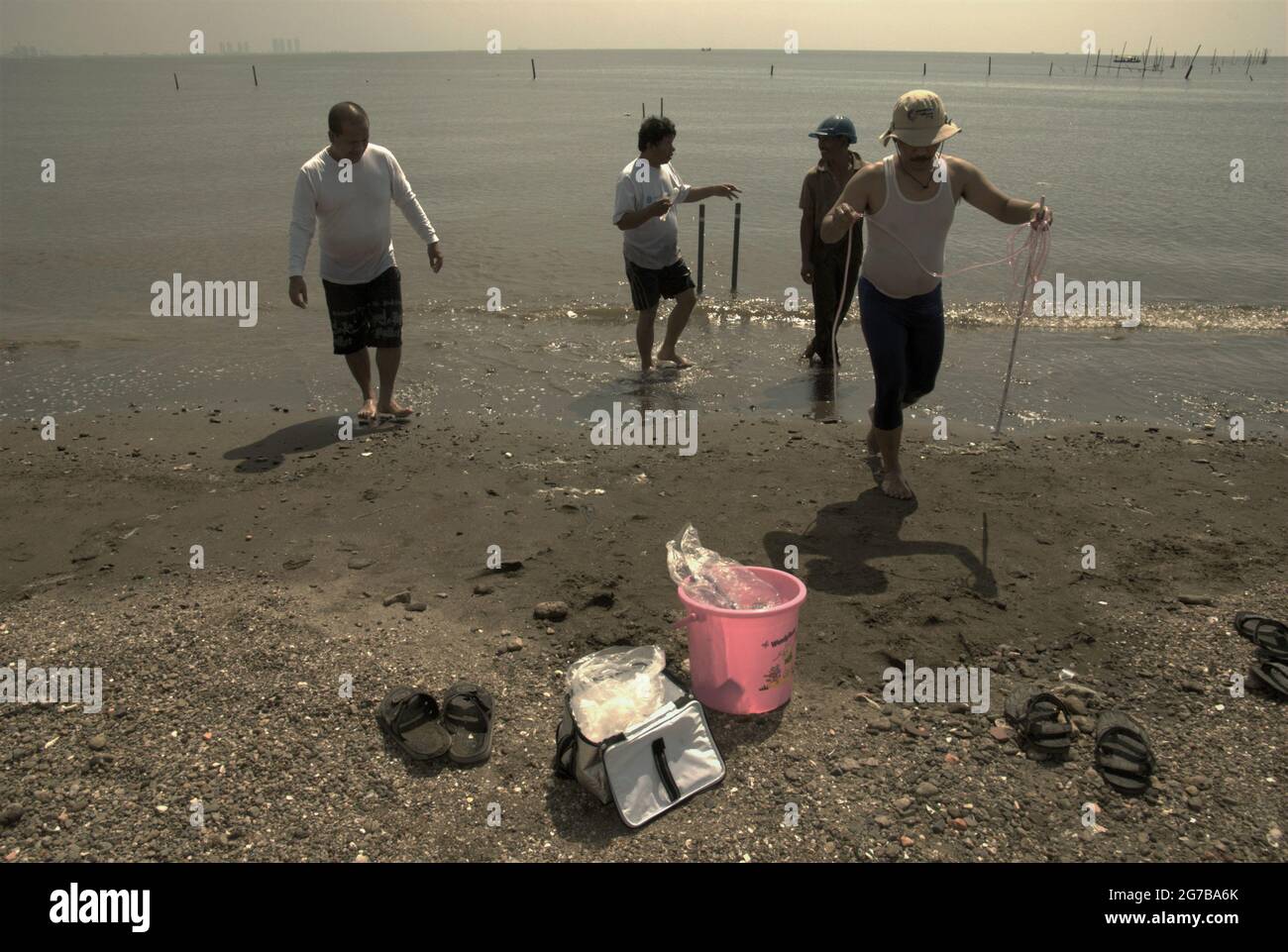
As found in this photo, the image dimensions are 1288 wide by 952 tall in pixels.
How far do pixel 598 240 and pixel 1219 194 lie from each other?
14438 millimetres

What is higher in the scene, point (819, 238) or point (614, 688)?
point (819, 238)

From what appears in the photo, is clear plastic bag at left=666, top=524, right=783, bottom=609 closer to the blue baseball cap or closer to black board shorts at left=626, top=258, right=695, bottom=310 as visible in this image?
black board shorts at left=626, top=258, right=695, bottom=310

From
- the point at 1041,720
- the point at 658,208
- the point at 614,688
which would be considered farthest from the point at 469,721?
the point at 658,208

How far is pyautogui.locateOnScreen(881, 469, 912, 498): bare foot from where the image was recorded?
5.72m

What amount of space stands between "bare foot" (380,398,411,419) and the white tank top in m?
3.72

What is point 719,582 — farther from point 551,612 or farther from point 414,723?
point 414,723

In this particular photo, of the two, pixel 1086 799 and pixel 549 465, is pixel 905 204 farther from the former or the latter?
pixel 1086 799

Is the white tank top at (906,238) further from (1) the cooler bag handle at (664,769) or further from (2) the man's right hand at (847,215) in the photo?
(1) the cooler bag handle at (664,769)

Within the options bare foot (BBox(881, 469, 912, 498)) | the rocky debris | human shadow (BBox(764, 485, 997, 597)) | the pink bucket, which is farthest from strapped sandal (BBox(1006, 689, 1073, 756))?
bare foot (BBox(881, 469, 912, 498))

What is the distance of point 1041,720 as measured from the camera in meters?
3.60

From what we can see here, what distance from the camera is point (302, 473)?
20.3 feet

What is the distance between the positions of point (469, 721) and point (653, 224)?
519 centimetres

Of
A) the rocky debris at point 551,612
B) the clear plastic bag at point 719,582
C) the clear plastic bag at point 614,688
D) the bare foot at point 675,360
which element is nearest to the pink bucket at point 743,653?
the clear plastic bag at point 719,582

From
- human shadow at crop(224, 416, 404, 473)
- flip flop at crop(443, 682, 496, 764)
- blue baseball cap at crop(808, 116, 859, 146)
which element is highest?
blue baseball cap at crop(808, 116, 859, 146)
